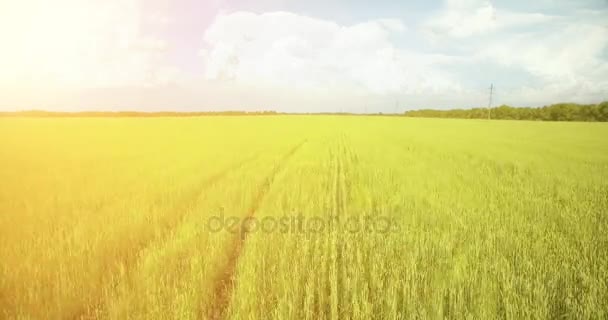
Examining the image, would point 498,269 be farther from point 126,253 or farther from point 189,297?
point 126,253

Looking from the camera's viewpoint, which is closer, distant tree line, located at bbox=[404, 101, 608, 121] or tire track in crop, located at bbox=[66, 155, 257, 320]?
tire track in crop, located at bbox=[66, 155, 257, 320]

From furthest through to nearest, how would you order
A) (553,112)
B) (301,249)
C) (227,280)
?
(553,112)
(301,249)
(227,280)

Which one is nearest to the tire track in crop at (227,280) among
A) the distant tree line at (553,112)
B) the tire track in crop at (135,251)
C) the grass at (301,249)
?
the grass at (301,249)

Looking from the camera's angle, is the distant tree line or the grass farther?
the distant tree line

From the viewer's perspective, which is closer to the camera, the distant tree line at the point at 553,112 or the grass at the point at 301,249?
the grass at the point at 301,249

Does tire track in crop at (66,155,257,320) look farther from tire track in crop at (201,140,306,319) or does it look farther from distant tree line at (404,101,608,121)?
distant tree line at (404,101,608,121)

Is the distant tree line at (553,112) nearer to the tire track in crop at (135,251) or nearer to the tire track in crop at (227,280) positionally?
the tire track in crop at (135,251)

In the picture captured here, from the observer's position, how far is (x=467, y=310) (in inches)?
134

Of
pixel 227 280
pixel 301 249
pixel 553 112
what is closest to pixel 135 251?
pixel 227 280

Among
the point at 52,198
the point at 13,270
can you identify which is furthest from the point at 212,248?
the point at 52,198

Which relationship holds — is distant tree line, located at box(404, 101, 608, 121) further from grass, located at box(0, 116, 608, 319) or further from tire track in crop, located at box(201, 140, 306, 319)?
tire track in crop, located at box(201, 140, 306, 319)

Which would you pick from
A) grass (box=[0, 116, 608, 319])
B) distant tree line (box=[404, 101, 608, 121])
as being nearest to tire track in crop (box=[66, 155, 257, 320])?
grass (box=[0, 116, 608, 319])

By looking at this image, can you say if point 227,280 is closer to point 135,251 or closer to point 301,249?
point 301,249

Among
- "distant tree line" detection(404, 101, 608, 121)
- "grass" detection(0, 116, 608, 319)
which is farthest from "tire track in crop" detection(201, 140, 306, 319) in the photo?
"distant tree line" detection(404, 101, 608, 121)
